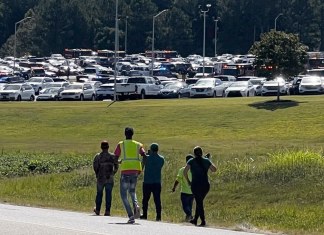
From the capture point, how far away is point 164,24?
140 metres

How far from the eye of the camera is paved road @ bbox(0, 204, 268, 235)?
19359 mm

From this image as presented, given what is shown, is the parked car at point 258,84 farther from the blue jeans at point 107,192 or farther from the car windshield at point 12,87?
the blue jeans at point 107,192

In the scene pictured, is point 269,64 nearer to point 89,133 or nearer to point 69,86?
point 89,133

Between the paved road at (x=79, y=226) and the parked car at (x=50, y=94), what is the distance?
51952 millimetres

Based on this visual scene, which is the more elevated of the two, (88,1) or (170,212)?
(88,1)

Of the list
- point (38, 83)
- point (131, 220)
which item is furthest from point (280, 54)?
point (131, 220)

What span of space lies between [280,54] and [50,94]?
69.6 ft

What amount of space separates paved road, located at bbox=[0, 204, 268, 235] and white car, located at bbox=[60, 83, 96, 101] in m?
50.4

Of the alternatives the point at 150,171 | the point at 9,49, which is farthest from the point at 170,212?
the point at 9,49

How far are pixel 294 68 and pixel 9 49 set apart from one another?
97.4 metres

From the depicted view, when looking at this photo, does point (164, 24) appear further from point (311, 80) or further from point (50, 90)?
point (311, 80)

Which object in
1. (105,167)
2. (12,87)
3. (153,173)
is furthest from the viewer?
(12,87)

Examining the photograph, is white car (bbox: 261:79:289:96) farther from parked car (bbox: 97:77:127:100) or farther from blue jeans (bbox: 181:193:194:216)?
blue jeans (bbox: 181:193:194:216)

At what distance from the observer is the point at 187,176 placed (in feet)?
74.4
